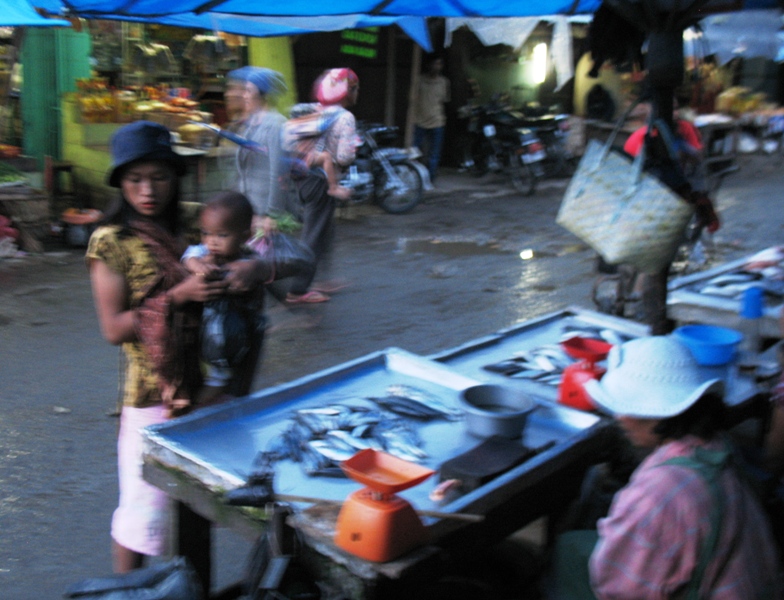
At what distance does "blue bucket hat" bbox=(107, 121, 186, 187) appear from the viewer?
2428 mm

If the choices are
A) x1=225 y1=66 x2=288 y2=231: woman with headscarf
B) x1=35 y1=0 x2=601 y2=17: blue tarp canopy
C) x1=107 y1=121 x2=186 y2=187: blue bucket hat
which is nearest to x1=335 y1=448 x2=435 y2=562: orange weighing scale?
x1=107 y1=121 x2=186 y2=187: blue bucket hat

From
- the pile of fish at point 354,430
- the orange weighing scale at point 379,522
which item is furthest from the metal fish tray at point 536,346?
the orange weighing scale at point 379,522

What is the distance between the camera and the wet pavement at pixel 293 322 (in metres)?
3.61

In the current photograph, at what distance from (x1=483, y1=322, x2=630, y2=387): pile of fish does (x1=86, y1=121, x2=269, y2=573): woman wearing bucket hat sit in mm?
1195

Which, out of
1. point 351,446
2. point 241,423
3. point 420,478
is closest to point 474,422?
point 351,446

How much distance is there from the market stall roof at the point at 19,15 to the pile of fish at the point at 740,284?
5.54 metres

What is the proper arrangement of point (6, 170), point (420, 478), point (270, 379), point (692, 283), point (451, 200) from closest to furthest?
point (420, 478) → point (692, 283) → point (270, 379) → point (6, 170) → point (451, 200)

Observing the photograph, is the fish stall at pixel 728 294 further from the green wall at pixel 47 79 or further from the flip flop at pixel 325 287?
the green wall at pixel 47 79

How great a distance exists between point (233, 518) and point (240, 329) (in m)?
0.59

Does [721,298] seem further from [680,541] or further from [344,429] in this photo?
[680,541]

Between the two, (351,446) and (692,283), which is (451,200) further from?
(351,446)

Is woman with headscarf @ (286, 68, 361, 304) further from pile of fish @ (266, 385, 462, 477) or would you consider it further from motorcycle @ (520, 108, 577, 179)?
motorcycle @ (520, 108, 577, 179)

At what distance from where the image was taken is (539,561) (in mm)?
2920

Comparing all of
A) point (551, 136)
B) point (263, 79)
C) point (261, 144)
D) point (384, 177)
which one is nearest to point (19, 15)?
point (263, 79)
